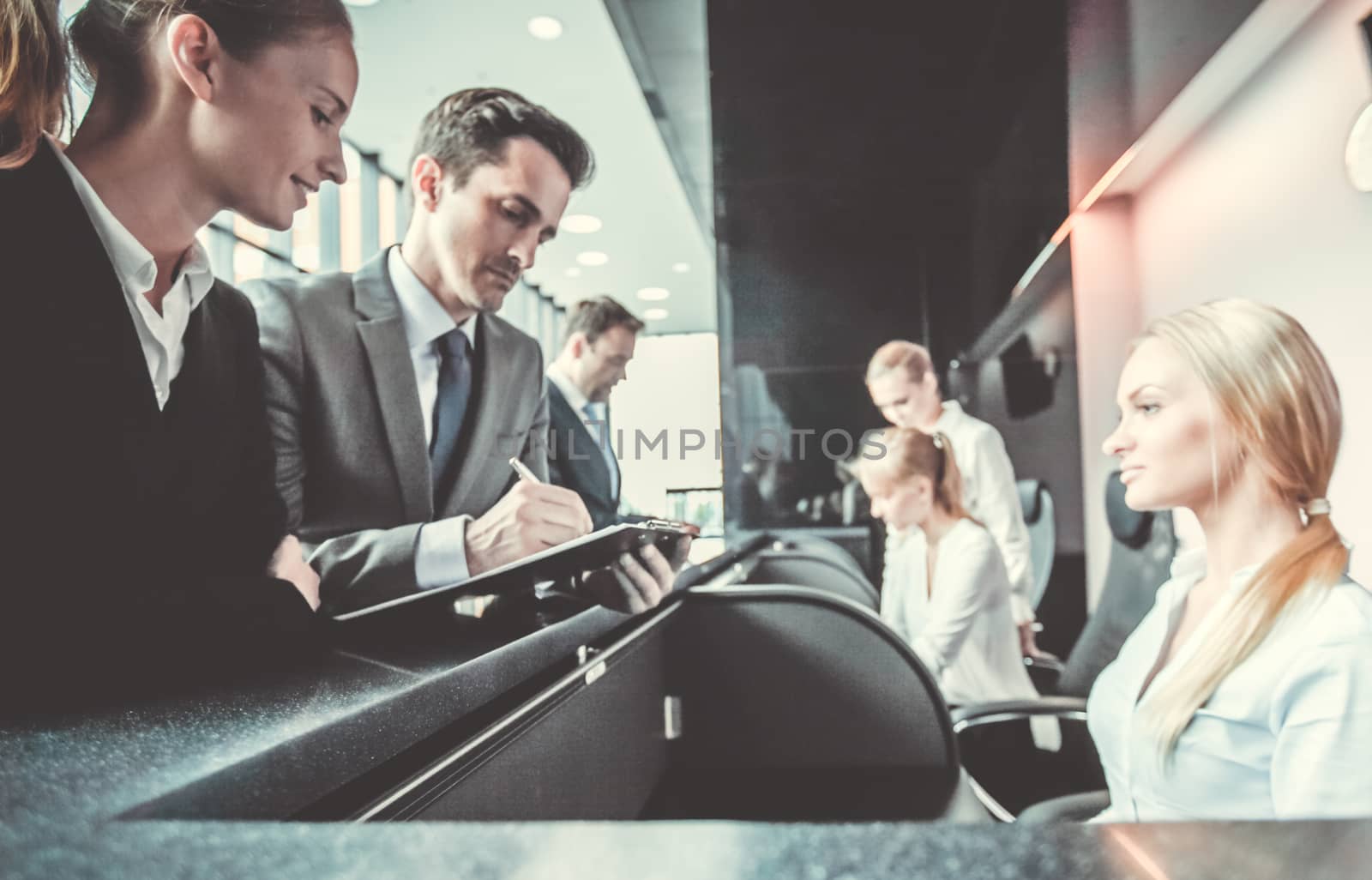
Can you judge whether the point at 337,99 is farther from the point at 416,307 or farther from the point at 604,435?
the point at 604,435

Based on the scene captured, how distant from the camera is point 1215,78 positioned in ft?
3.16

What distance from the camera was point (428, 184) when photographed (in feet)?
2.65

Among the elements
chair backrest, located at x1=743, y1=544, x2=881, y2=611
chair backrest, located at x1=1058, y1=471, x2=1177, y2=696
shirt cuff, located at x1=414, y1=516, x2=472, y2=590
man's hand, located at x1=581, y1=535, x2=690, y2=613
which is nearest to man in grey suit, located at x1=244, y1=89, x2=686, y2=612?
shirt cuff, located at x1=414, y1=516, x2=472, y2=590

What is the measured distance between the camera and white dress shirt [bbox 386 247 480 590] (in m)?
0.80

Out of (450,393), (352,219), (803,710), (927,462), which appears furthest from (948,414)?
(352,219)

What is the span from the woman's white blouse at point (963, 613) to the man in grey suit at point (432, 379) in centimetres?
56

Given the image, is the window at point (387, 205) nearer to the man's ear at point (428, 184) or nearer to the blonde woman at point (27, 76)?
the man's ear at point (428, 184)

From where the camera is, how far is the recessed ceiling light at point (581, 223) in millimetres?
895

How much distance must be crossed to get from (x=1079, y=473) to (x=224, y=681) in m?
1.05

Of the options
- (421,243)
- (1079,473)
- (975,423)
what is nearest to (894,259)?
(975,423)

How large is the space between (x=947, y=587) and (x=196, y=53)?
109 centimetres

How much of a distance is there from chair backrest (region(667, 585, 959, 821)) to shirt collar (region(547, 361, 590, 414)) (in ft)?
1.20

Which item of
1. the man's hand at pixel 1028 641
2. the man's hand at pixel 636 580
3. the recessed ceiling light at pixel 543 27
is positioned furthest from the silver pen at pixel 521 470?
the man's hand at pixel 1028 641

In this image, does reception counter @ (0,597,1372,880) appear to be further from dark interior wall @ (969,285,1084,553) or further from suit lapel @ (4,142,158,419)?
dark interior wall @ (969,285,1084,553)
